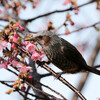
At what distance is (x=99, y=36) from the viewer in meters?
5.32

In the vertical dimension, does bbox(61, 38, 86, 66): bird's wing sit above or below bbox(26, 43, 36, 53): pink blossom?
above

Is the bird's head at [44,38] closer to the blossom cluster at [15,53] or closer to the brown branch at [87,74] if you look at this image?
the blossom cluster at [15,53]

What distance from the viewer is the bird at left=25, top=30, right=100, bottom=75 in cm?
341

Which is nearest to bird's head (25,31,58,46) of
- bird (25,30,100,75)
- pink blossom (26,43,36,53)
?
bird (25,30,100,75)

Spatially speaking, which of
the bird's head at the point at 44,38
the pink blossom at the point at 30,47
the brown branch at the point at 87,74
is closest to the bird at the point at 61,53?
the bird's head at the point at 44,38

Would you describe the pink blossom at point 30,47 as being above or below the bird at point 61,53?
below

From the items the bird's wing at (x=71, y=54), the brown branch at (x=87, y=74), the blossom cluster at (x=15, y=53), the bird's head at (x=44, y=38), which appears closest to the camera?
the blossom cluster at (x=15, y=53)

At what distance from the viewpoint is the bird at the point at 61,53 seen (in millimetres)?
3410

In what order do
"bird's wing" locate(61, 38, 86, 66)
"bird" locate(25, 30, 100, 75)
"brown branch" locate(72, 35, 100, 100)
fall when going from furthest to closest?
1. "brown branch" locate(72, 35, 100, 100)
2. "bird's wing" locate(61, 38, 86, 66)
3. "bird" locate(25, 30, 100, 75)

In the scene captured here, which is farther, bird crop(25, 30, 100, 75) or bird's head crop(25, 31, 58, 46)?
bird crop(25, 30, 100, 75)

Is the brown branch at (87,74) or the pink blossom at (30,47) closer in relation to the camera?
the pink blossom at (30,47)

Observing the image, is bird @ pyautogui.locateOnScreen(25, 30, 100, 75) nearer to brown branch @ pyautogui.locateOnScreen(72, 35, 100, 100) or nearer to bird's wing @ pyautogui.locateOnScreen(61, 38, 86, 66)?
bird's wing @ pyautogui.locateOnScreen(61, 38, 86, 66)

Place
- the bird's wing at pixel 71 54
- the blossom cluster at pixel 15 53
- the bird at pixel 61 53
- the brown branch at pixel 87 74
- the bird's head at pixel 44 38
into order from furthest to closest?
the brown branch at pixel 87 74
the bird's wing at pixel 71 54
the bird at pixel 61 53
the bird's head at pixel 44 38
the blossom cluster at pixel 15 53

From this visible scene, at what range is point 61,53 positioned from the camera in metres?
3.58
